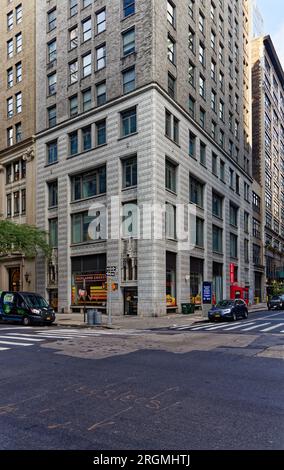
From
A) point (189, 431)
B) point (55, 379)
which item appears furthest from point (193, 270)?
point (189, 431)

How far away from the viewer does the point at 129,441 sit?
534 cm

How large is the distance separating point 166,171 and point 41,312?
1659 cm

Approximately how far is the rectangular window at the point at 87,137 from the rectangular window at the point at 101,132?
1019mm

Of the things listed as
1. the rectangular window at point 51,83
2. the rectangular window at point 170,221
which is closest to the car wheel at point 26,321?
the rectangular window at point 170,221

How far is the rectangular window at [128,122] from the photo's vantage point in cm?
3487

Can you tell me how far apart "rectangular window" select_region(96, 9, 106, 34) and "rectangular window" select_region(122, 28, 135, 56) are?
3.11m

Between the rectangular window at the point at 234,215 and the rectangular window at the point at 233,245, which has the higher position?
the rectangular window at the point at 234,215

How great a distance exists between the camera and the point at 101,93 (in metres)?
38.0

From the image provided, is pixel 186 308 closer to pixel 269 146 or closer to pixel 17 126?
pixel 17 126

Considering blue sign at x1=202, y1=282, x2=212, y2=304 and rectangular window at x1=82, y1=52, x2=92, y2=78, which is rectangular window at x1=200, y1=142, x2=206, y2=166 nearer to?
rectangular window at x1=82, y1=52, x2=92, y2=78

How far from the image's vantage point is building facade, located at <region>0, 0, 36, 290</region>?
4378 centimetres

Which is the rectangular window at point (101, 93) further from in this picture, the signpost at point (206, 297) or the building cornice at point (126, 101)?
the signpost at point (206, 297)

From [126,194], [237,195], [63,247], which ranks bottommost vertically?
[63,247]
